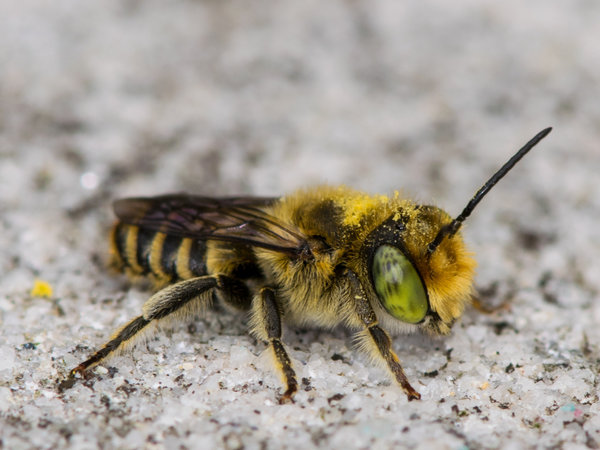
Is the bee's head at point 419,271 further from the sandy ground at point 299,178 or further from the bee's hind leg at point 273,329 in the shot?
the bee's hind leg at point 273,329

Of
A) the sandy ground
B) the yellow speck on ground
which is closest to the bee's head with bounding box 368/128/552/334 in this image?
the sandy ground

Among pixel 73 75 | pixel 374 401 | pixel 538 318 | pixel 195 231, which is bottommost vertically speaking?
pixel 374 401

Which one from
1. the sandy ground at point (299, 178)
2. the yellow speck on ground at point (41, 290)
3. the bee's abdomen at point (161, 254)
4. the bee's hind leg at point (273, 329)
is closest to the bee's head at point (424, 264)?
the sandy ground at point (299, 178)

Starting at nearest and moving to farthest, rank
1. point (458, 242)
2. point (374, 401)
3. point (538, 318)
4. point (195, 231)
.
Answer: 1. point (374, 401)
2. point (458, 242)
3. point (195, 231)
4. point (538, 318)

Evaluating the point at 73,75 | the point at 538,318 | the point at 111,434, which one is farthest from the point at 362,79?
the point at 111,434

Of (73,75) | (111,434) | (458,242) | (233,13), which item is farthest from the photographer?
(233,13)

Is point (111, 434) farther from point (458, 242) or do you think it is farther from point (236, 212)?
point (458, 242)
